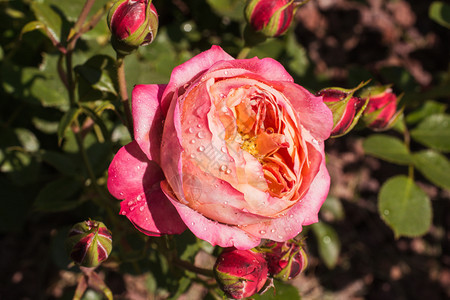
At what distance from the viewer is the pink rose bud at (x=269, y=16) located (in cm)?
132

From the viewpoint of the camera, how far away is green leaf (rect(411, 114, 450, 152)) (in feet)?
6.79

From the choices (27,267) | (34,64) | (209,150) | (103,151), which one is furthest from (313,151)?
(27,267)

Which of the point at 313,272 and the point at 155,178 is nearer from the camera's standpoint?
the point at 155,178

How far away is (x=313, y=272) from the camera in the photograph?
9.82 ft

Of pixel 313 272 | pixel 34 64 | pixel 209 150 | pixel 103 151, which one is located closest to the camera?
pixel 209 150

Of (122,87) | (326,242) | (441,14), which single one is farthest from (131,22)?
(326,242)

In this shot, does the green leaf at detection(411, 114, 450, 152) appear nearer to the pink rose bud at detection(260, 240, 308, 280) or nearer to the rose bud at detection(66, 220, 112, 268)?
the pink rose bud at detection(260, 240, 308, 280)

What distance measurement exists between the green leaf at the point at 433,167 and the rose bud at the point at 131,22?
4.63 ft

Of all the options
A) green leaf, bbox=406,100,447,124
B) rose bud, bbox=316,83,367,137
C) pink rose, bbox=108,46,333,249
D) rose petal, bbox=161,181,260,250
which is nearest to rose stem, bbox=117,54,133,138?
pink rose, bbox=108,46,333,249

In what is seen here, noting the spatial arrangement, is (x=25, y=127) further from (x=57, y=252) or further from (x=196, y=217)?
(x=196, y=217)

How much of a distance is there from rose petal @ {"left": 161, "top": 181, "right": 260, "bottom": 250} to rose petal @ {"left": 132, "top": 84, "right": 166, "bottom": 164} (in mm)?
89

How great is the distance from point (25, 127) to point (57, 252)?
2.27ft

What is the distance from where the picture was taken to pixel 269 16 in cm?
134

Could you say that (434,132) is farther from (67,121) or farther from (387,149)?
(67,121)
